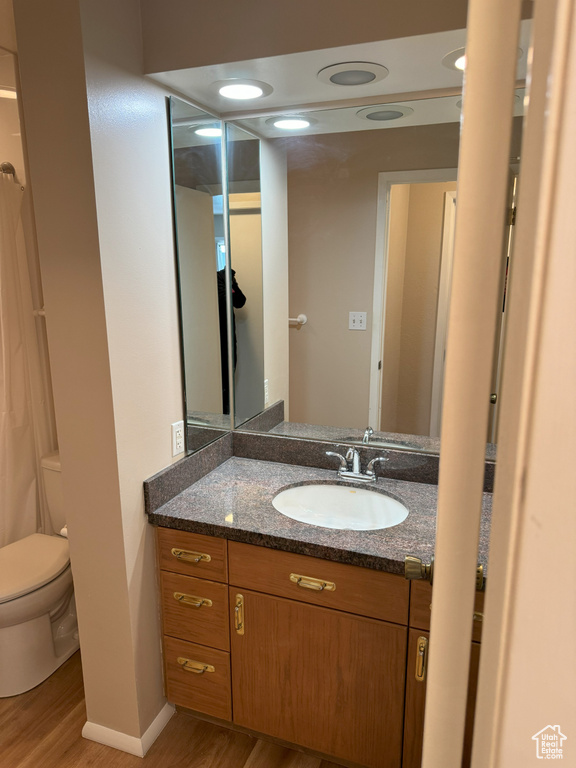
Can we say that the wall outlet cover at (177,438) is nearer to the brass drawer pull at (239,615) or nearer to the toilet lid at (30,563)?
the brass drawer pull at (239,615)

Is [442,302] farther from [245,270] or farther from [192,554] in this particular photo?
[192,554]

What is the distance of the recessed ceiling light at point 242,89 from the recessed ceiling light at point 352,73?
20 centimetres

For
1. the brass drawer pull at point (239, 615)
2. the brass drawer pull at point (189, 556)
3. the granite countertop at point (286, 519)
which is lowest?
the brass drawer pull at point (239, 615)

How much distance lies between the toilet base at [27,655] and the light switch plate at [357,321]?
1685mm

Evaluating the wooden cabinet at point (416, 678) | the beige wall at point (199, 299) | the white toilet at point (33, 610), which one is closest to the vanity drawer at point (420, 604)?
the wooden cabinet at point (416, 678)

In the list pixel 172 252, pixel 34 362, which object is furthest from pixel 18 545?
pixel 172 252

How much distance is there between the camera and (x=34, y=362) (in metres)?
2.36

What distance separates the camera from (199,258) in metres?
1.95

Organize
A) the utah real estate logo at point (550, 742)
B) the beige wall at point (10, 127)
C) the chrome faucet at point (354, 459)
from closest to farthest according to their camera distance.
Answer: the utah real estate logo at point (550, 742)
the chrome faucet at point (354, 459)
the beige wall at point (10, 127)

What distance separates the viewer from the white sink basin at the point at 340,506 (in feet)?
5.80

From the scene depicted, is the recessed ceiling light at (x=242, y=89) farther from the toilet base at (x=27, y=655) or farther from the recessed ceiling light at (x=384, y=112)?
the toilet base at (x=27, y=655)

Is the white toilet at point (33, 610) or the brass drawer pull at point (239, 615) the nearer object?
the brass drawer pull at point (239, 615)

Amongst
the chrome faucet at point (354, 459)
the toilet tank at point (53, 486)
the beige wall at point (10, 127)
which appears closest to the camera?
the chrome faucet at point (354, 459)

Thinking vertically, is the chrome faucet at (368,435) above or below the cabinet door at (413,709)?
above
